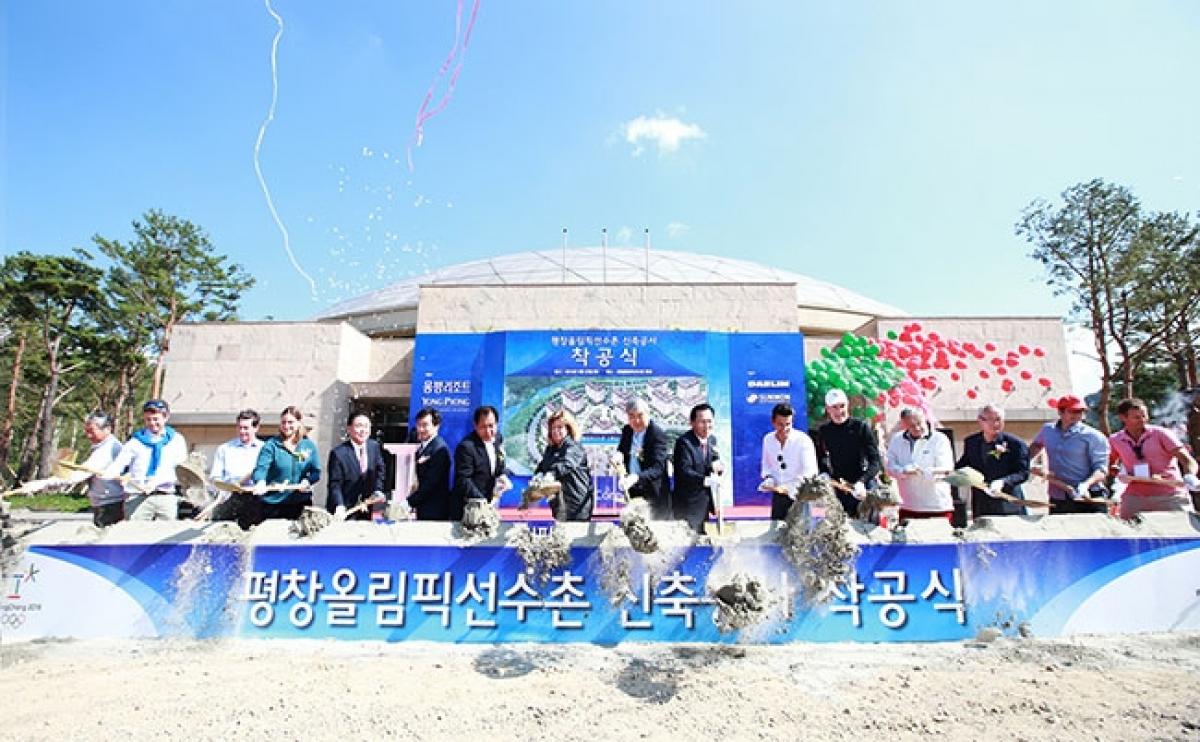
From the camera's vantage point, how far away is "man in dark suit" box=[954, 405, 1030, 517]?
3.81m

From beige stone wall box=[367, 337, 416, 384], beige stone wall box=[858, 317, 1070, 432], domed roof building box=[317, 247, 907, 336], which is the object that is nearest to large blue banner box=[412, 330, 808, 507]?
beige stone wall box=[367, 337, 416, 384]

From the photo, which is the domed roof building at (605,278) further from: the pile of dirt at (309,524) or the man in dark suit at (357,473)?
the pile of dirt at (309,524)

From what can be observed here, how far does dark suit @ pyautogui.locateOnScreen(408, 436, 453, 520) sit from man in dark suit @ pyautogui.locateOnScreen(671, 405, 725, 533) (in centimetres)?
137

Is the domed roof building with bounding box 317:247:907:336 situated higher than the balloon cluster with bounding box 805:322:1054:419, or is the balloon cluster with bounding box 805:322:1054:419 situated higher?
the domed roof building with bounding box 317:247:907:336

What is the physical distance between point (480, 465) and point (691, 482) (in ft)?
4.35

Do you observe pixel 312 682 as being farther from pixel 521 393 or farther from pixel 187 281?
pixel 187 281

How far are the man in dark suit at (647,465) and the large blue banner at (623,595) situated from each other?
59cm

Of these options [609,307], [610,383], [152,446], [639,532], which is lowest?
[639,532]

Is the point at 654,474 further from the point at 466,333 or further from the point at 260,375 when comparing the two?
the point at 260,375

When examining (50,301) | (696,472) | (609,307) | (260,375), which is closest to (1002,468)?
(696,472)

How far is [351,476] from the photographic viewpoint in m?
Answer: 4.05

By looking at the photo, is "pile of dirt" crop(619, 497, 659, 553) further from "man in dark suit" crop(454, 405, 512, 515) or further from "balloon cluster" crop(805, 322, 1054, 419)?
"balloon cluster" crop(805, 322, 1054, 419)

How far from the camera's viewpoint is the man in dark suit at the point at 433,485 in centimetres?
394

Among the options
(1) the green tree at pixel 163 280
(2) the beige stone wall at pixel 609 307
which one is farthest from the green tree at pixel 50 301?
(2) the beige stone wall at pixel 609 307
